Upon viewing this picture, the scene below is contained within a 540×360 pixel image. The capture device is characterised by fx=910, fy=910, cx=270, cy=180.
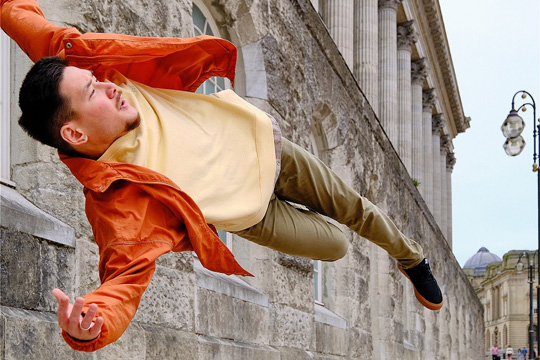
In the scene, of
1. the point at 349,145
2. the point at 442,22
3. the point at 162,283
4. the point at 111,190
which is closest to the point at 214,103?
the point at 111,190

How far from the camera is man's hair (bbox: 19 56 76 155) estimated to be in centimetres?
336

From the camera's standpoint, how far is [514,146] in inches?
879

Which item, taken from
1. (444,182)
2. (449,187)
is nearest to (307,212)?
(444,182)

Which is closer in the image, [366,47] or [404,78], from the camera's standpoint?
[366,47]

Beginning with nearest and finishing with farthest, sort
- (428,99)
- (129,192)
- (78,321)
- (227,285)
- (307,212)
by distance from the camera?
1. (78,321)
2. (129,192)
3. (307,212)
4. (227,285)
5. (428,99)

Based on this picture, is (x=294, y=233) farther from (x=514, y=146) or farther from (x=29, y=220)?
(x=514, y=146)

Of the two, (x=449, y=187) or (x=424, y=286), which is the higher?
(x=449, y=187)

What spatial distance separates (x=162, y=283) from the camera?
5.84m

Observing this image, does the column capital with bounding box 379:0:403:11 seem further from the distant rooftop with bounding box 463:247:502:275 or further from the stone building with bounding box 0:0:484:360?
the distant rooftop with bounding box 463:247:502:275

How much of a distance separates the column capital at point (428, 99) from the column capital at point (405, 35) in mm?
7532

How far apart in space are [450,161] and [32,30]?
48.4m

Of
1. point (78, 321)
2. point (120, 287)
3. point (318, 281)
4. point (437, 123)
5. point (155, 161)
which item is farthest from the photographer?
point (437, 123)

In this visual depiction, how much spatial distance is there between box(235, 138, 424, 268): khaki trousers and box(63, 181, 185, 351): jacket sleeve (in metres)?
0.76

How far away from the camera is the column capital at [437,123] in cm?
4334
